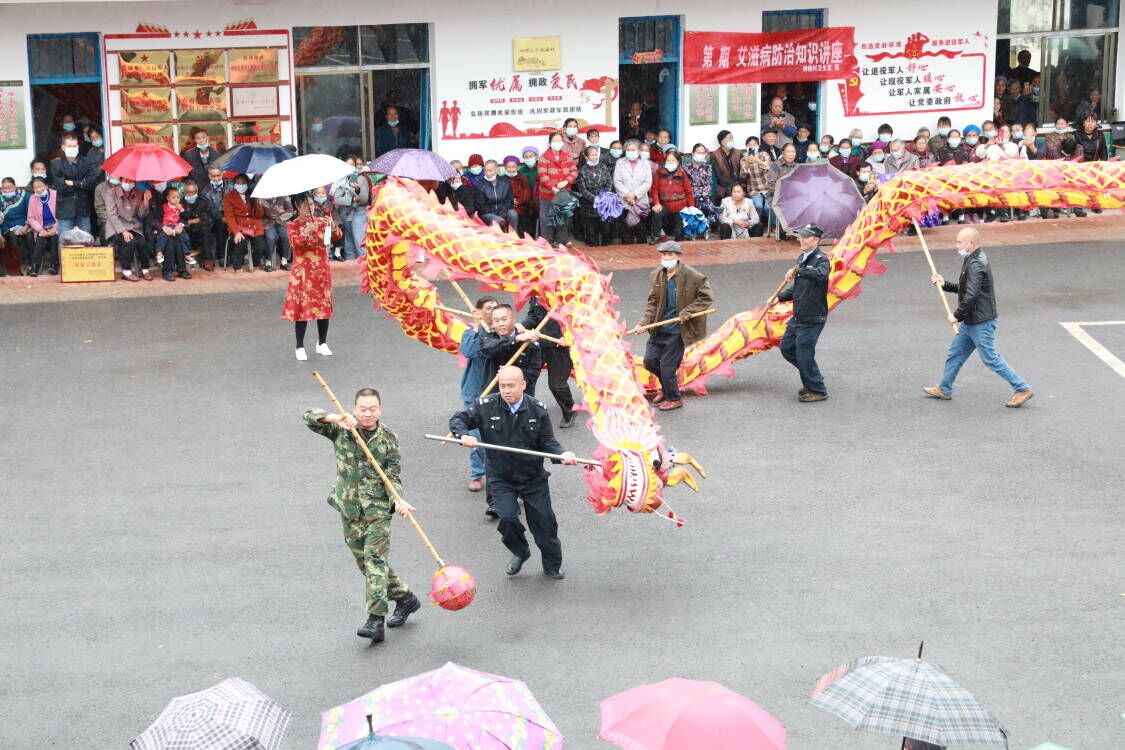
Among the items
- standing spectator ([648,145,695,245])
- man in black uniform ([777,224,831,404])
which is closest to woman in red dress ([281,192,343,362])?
man in black uniform ([777,224,831,404])

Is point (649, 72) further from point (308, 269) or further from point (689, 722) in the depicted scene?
point (689, 722)

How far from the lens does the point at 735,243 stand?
22109 millimetres

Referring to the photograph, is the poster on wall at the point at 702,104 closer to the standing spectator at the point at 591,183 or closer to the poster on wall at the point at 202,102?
the standing spectator at the point at 591,183

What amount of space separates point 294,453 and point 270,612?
3355 mm

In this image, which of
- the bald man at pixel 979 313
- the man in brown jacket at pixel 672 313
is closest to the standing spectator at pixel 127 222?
the man in brown jacket at pixel 672 313

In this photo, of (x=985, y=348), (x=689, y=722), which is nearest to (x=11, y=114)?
(x=985, y=348)

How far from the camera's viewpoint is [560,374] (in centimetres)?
1302

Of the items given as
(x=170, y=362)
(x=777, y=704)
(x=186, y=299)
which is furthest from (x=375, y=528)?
(x=186, y=299)

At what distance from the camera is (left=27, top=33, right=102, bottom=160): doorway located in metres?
20.7

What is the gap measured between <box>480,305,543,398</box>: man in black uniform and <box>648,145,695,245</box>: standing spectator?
10.4 metres

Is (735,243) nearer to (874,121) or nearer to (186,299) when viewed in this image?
(874,121)

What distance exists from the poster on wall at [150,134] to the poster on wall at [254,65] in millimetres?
1109

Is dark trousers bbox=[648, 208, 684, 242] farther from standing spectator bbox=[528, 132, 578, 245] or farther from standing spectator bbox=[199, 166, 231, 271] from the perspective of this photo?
standing spectator bbox=[199, 166, 231, 271]

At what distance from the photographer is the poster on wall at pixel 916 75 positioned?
23.8 metres
